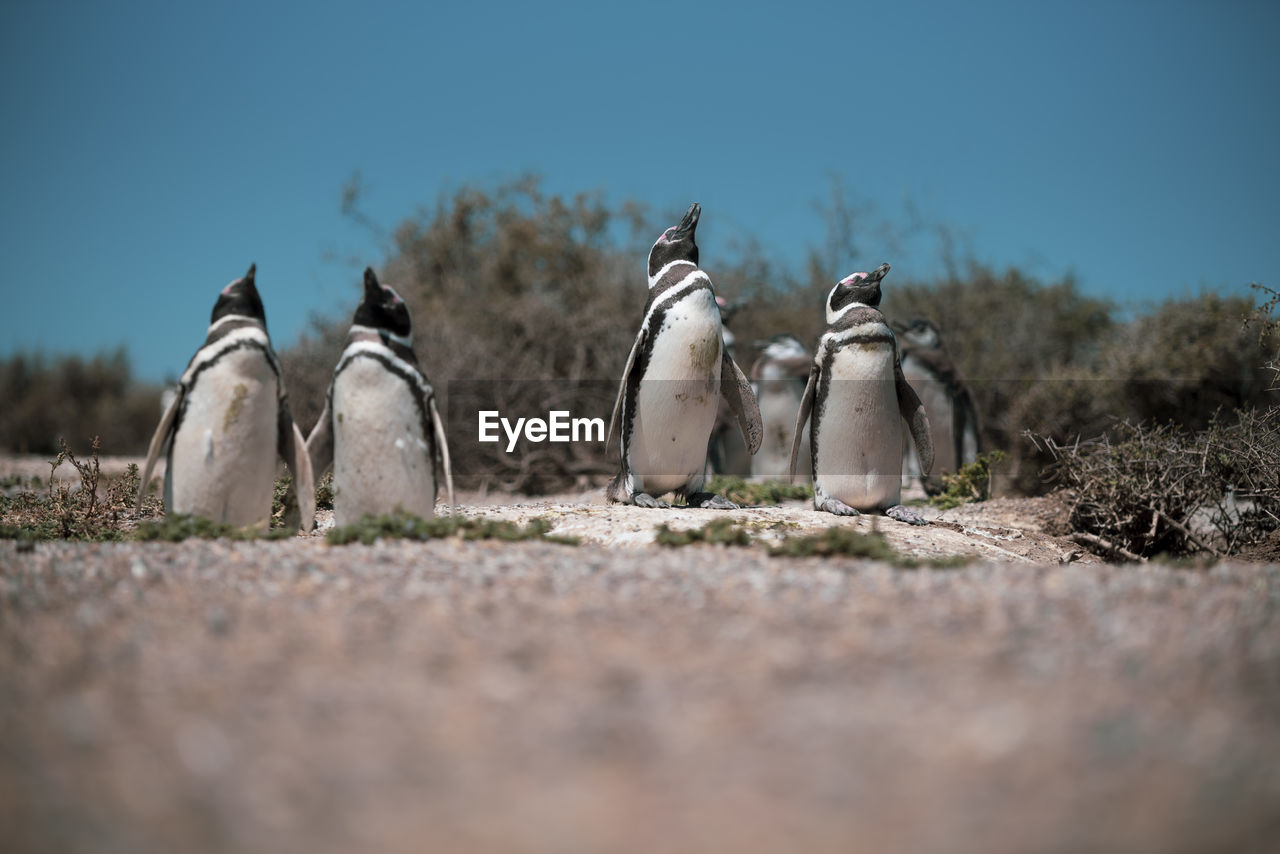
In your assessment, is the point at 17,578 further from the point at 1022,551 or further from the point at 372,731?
the point at 1022,551

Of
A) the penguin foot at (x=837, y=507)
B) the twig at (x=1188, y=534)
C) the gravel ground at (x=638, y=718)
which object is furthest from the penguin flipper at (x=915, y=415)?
the gravel ground at (x=638, y=718)

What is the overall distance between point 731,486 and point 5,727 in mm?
7286

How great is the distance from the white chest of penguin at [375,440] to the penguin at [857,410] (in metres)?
2.94

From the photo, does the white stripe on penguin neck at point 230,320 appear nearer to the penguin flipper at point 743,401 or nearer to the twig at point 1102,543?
the penguin flipper at point 743,401

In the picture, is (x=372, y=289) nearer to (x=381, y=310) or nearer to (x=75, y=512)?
(x=381, y=310)

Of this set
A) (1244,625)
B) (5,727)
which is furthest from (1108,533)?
(5,727)

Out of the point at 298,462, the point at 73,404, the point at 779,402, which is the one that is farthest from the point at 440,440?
the point at 73,404

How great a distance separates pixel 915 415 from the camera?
22.5 ft

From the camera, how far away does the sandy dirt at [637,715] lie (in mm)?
1717

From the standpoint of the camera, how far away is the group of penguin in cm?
498

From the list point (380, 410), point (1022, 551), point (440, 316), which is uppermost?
point (440, 316)

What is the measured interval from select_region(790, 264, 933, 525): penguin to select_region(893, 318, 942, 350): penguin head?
423 cm

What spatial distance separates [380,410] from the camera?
4926mm

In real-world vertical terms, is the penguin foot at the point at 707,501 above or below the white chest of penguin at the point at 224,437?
below
